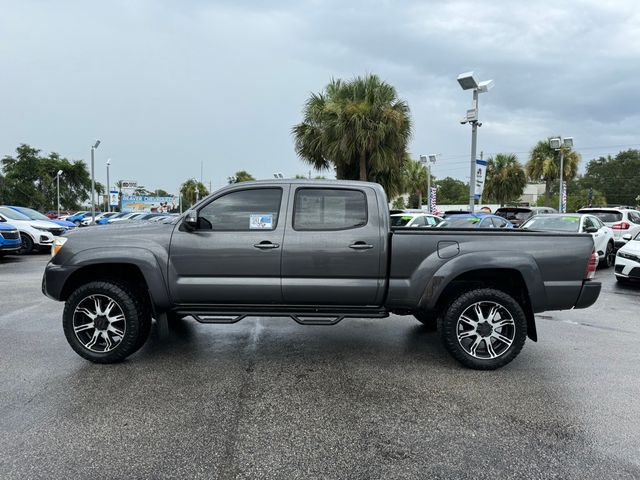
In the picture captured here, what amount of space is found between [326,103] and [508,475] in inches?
768

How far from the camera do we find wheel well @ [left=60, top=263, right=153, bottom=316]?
185 inches

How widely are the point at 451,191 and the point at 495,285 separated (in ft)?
344

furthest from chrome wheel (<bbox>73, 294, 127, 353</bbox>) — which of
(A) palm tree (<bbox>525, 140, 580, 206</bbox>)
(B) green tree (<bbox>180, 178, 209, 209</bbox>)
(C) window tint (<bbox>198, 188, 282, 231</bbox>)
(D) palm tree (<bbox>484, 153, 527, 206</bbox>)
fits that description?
(B) green tree (<bbox>180, 178, 209, 209</bbox>)

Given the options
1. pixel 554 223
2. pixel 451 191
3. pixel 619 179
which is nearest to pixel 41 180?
pixel 554 223

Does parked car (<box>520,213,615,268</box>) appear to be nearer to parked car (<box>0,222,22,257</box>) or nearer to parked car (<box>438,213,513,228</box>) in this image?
parked car (<box>438,213,513,228</box>)

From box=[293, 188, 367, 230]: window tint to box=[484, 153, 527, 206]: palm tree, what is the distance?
39.7m

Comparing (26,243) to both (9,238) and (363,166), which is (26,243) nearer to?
(9,238)

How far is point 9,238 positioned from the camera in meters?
13.9

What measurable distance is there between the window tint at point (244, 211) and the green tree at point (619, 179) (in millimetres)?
92470

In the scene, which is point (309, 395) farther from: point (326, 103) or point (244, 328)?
point (326, 103)

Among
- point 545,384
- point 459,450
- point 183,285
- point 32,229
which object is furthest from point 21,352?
point 32,229

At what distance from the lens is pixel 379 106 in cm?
2011

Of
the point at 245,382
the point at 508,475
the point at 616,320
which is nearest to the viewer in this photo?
the point at 508,475

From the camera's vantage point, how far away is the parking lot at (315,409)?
2920 millimetres
